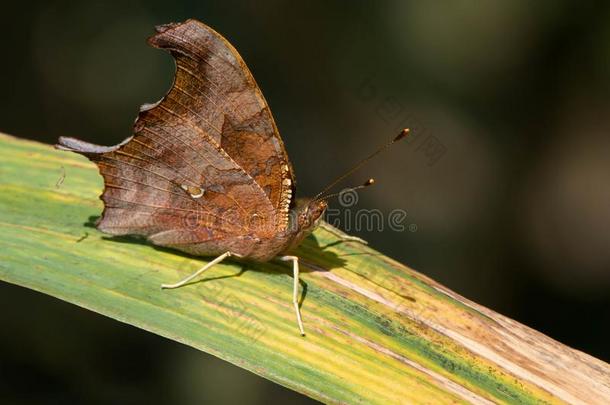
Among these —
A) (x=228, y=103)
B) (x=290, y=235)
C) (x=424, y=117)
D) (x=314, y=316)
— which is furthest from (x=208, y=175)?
(x=424, y=117)

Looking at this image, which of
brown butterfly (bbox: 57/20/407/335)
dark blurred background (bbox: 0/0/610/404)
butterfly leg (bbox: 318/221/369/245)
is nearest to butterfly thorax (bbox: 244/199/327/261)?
brown butterfly (bbox: 57/20/407/335)

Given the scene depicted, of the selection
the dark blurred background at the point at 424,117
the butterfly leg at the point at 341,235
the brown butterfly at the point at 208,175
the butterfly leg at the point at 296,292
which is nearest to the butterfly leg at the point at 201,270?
the brown butterfly at the point at 208,175

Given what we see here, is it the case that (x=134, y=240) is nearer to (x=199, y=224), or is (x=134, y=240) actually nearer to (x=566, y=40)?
(x=199, y=224)

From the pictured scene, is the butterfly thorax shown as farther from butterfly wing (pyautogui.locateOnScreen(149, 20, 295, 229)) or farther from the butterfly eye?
the butterfly eye

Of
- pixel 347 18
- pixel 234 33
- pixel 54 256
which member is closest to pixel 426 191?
pixel 347 18

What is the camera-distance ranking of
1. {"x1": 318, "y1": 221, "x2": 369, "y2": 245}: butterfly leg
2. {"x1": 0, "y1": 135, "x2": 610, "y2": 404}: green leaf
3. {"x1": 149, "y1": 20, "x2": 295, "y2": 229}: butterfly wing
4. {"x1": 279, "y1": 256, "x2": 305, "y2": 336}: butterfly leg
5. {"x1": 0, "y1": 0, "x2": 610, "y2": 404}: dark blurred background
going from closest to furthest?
{"x1": 0, "y1": 135, "x2": 610, "y2": 404}: green leaf, {"x1": 279, "y1": 256, "x2": 305, "y2": 336}: butterfly leg, {"x1": 149, "y1": 20, "x2": 295, "y2": 229}: butterfly wing, {"x1": 318, "y1": 221, "x2": 369, "y2": 245}: butterfly leg, {"x1": 0, "y1": 0, "x2": 610, "y2": 404}: dark blurred background

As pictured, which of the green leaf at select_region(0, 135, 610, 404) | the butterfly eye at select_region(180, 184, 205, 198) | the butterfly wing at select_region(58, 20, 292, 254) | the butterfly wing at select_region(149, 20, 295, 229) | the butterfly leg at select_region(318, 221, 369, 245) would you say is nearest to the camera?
the green leaf at select_region(0, 135, 610, 404)

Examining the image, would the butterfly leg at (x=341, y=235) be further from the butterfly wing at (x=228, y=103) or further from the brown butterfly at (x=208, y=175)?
the butterfly wing at (x=228, y=103)
